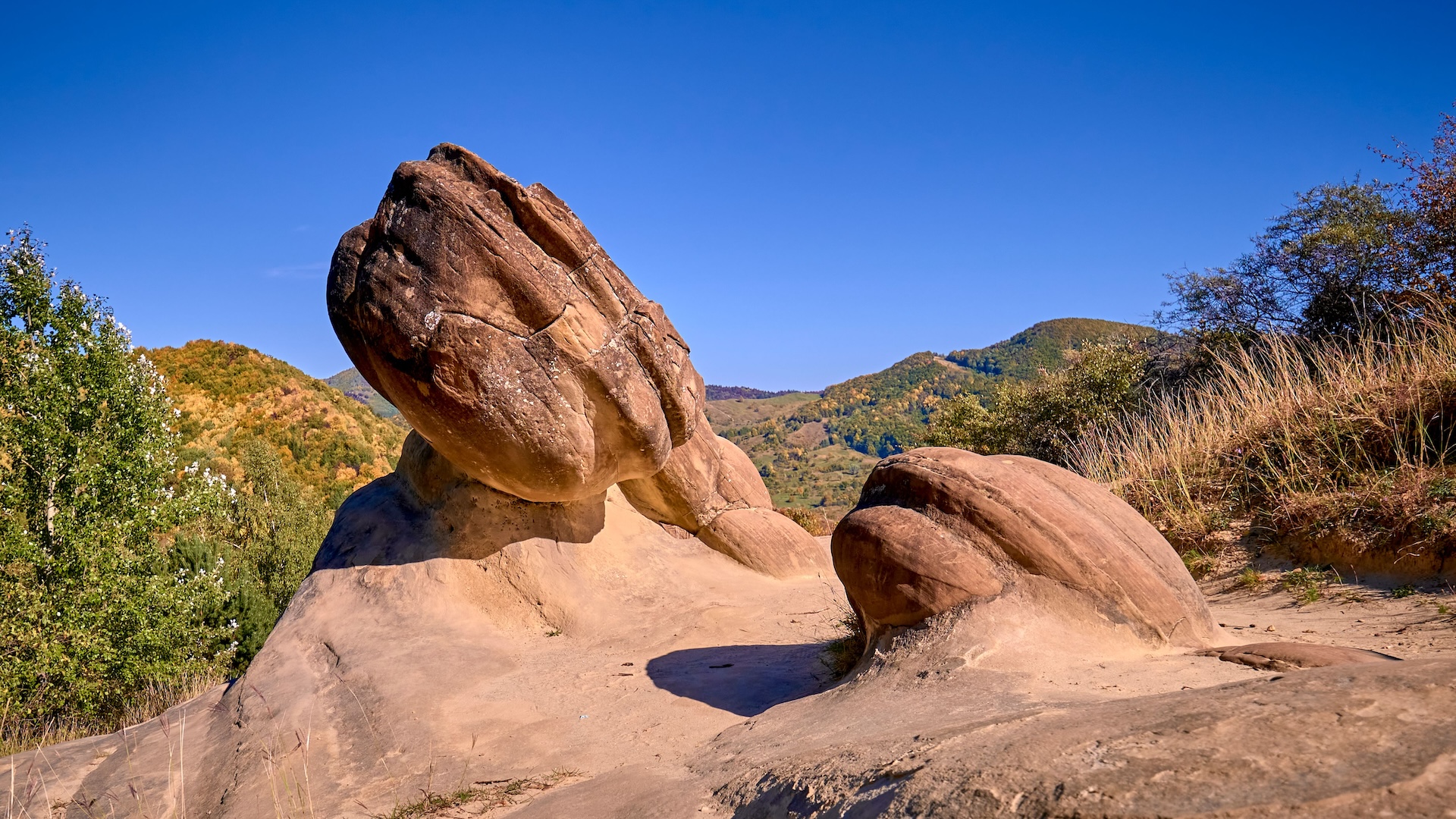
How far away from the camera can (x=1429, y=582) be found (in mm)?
5102

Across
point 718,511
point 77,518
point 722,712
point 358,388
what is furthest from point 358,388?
point 722,712

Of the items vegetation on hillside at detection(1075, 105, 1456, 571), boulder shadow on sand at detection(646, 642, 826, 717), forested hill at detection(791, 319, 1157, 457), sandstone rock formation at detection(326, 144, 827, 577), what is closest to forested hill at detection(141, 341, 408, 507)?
sandstone rock formation at detection(326, 144, 827, 577)

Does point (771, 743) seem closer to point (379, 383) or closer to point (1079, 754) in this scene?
point (1079, 754)

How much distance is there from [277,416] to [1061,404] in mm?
27250

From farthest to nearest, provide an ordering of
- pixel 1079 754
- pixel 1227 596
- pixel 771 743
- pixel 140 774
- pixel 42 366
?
pixel 42 366 → pixel 1227 596 → pixel 140 774 → pixel 771 743 → pixel 1079 754

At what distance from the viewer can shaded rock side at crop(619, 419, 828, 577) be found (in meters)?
9.05

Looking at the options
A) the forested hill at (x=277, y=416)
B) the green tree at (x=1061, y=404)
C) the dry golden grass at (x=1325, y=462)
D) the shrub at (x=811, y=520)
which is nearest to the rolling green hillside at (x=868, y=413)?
the forested hill at (x=277, y=416)

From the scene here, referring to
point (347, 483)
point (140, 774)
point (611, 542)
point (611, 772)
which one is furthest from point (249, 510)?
point (611, 772)

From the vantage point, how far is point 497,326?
6.29 metres

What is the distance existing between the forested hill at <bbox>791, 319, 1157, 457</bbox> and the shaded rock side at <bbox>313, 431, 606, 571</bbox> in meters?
40.1

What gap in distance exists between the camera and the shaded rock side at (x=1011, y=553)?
4.50 m

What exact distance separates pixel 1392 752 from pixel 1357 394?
5910 mm

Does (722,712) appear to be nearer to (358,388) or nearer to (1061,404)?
(1061,404)

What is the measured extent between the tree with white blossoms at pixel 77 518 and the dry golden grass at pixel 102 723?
85 mm
